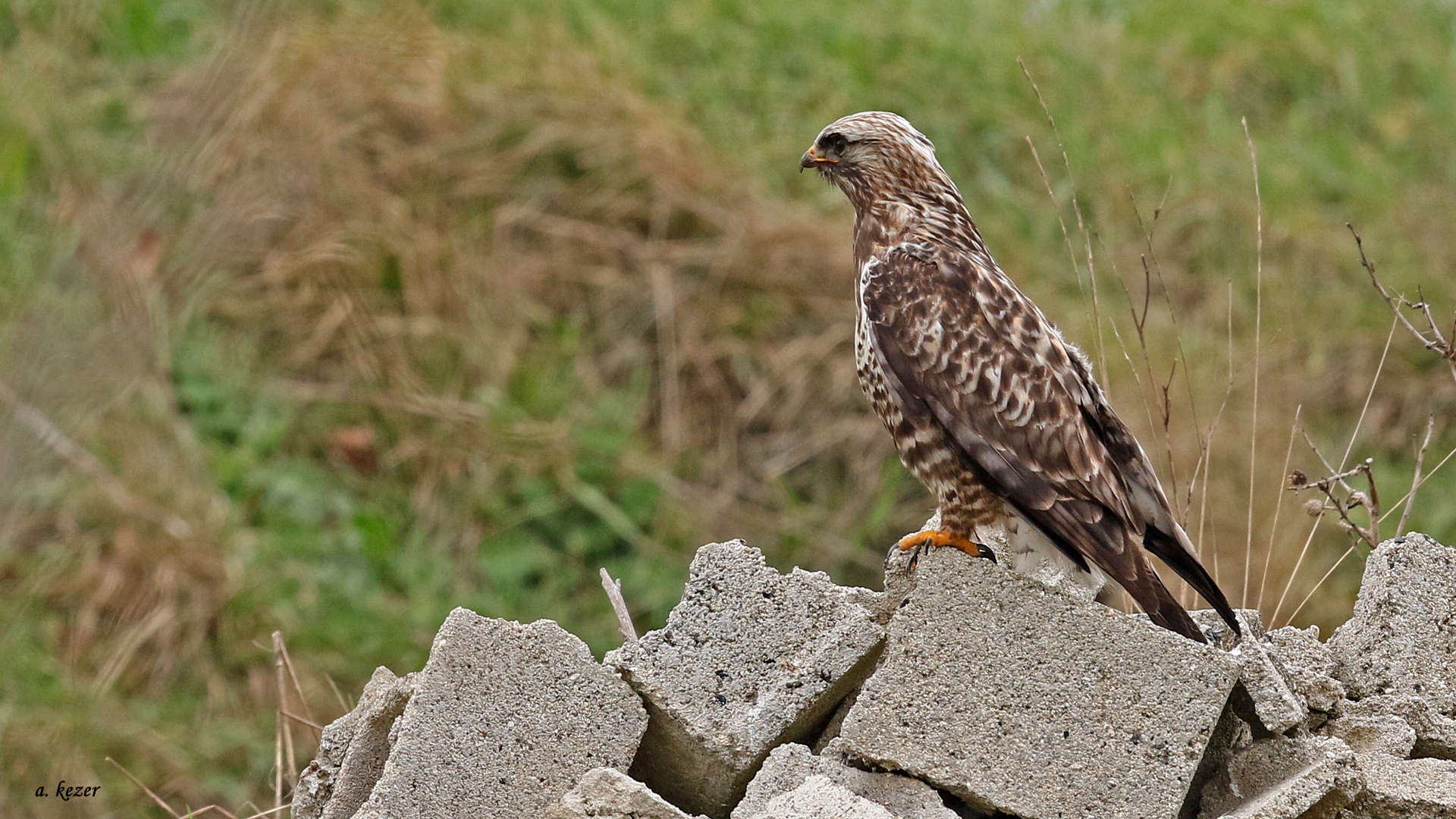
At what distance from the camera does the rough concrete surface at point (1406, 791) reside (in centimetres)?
321

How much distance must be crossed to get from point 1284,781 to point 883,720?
2.55 ft

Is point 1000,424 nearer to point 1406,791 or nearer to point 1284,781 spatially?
point 1284,781

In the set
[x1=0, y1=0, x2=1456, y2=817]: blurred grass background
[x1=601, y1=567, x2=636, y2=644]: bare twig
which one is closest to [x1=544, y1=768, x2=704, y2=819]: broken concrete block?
[x1=601, y1=567, x2=636, y2=644]: bare twig

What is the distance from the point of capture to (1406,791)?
128 inches

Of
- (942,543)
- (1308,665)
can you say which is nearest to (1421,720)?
(1308,665)

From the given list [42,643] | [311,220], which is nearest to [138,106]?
[311,220]

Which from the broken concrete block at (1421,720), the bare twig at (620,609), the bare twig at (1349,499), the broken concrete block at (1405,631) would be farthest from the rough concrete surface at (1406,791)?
the bare twig at (620,609)

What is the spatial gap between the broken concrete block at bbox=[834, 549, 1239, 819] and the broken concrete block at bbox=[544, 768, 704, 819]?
44 cm

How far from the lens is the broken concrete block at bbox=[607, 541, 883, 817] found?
334 centimetres

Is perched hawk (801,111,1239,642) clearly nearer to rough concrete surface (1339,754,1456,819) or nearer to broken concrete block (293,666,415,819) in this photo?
rough concrete surface (1339,754,1456,819)

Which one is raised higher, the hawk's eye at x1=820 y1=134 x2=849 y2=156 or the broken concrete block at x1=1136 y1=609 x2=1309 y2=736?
the hawk's eye at x1=820 y1=134 x2=849 y2=156

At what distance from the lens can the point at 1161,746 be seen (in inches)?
123

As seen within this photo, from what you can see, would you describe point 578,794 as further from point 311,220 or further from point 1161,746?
point 311,220

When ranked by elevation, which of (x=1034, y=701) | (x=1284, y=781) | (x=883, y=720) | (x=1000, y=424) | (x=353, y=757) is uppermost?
(x=1000, y=424)
